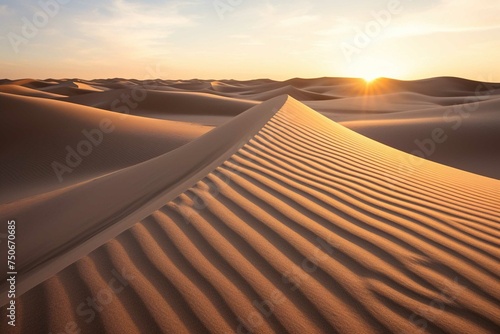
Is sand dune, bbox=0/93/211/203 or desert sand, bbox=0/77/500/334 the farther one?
sand dune, bbox=0/93/211/203

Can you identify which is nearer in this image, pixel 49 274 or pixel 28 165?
pixel 49 274

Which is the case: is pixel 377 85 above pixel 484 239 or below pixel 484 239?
below

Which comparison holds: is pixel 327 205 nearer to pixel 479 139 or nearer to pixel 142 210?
pixel 142 210

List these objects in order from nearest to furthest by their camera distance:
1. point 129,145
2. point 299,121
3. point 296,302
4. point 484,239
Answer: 1. point 296,302
2. point 484,239
3. point 299,121
4. point 129,145

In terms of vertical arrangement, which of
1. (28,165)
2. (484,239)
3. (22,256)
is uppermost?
(484,239)

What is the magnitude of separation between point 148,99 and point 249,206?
21.8 m

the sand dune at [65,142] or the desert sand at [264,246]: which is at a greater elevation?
the desert sand at [264,246]

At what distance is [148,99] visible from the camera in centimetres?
2259

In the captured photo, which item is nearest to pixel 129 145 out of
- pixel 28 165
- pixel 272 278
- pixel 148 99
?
pixel 28 165

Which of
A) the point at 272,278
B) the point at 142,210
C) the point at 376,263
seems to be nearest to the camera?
the point at 272,278

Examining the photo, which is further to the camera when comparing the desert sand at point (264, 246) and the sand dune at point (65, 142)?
the sand dune at point (65, 142)

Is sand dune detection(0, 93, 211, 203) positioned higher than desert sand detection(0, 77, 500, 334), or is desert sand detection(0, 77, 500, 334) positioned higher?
desert sand detection(0, 77, 500, 334)

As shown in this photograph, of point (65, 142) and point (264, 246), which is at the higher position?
point (264, 246)

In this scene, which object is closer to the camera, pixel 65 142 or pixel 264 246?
pixel 264 246
